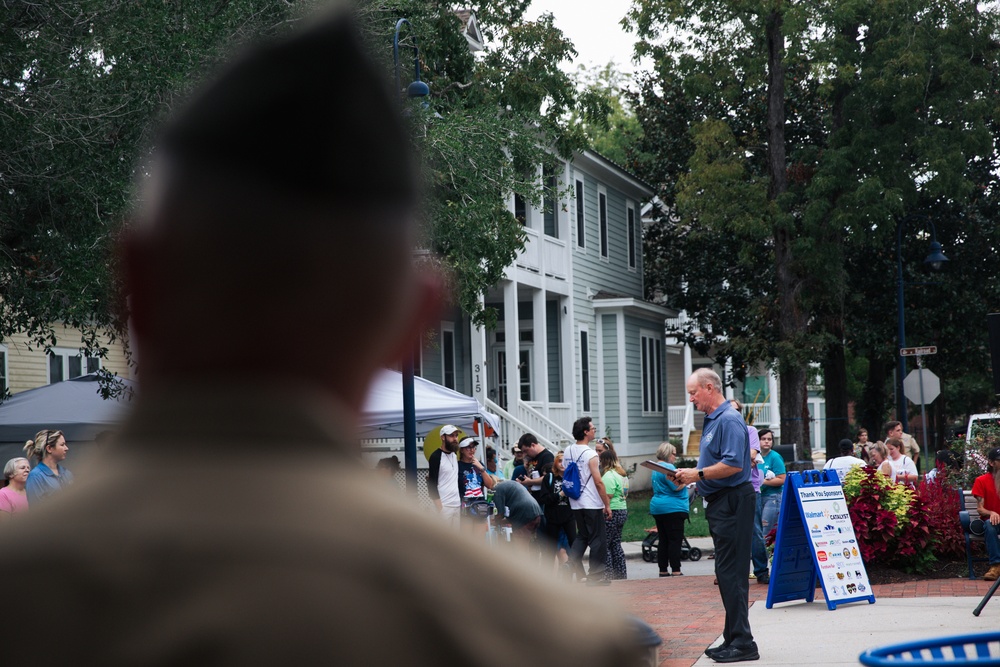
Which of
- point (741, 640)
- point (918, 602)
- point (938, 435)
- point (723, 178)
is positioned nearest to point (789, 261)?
point (723, 178)

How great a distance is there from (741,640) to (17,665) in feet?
28.1

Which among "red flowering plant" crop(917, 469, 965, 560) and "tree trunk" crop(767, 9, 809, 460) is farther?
"tree trunk" crop(767, 9, 809, 460)

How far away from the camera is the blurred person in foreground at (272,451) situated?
99 cm

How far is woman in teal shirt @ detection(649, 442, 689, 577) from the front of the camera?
1591 centimetres

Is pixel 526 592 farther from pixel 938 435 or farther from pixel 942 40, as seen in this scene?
pixel 938 435

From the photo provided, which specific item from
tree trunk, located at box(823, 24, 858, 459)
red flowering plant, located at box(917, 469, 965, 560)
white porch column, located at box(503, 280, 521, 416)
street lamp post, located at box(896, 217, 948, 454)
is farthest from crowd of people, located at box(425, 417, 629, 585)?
tree trunk, located at box(823, 24, 858, 459)

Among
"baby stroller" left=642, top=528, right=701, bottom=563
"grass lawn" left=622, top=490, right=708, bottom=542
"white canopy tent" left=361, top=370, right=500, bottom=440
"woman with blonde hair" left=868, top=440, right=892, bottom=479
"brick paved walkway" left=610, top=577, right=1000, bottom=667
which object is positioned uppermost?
"white canopy tent" left=361, top=370, right=500, bottom=440

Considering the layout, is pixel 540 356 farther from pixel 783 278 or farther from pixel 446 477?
pixel 446 477

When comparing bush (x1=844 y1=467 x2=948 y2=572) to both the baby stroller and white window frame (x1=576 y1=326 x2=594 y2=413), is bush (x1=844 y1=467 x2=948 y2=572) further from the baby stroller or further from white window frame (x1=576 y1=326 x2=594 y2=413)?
white window frame (x1=576 y1=326 x2=594 y2=413)

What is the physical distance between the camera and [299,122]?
1.08 meters

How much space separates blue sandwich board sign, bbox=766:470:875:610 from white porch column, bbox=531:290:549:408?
1630 centimetres

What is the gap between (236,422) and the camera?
1058 millimetres

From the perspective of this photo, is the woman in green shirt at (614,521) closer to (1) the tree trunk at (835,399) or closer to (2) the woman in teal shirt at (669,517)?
(2) the woman in teal shirt at (669,517)

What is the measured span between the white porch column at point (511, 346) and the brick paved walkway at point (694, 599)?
12.5m
